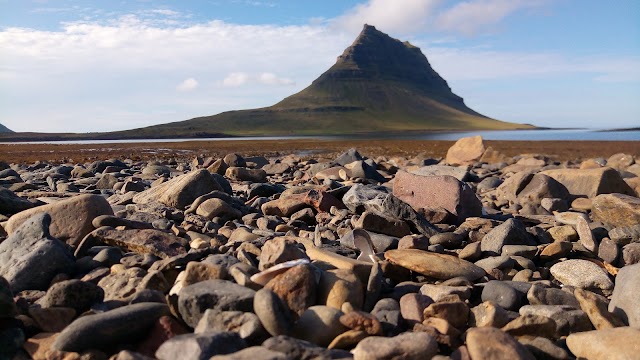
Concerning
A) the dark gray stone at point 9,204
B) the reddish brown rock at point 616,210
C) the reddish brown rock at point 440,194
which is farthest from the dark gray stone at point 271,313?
the reddish brown rock at point 616,210

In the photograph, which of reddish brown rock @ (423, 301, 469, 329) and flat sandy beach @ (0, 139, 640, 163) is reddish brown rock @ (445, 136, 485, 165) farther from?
reddish brown rock @ (423, 301, 469, 329)

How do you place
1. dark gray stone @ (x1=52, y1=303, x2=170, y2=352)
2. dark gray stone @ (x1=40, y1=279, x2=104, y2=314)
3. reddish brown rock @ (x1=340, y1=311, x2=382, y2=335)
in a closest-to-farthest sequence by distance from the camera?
1. dark gray stone @ (x1=52, y1=303, x2=170, y2=352)
2. reddish brown rock @ (x1=340, y1=311, x2=382, y2=335)
3. dark gray stone @ (x1=40, y1=279, x2=104, y2=314)

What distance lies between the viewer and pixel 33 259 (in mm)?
4344

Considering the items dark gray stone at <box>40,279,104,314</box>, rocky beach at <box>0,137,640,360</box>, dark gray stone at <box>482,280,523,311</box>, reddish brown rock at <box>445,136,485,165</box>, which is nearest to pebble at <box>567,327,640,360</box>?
rocky beach at <box>0,137,640,360</box>

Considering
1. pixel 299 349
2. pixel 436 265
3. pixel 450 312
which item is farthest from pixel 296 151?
pixel 299 349

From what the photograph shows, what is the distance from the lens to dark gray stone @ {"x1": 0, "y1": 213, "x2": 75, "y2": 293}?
4.28 meters

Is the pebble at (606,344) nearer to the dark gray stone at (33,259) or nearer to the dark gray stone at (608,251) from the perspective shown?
the dark gray stone at (608,251)

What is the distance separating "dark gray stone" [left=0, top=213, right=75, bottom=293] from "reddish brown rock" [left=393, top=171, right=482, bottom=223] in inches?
178

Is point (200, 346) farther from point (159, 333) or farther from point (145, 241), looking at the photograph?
point (145, 241)

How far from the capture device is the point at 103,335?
3.24 m

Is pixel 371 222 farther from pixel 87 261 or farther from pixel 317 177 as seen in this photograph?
pixel 317 177

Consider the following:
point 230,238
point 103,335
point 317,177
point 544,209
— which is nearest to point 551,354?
point 103,335

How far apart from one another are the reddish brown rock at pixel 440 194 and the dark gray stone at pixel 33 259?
4.53 meters

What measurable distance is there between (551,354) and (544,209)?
20.1 ft
